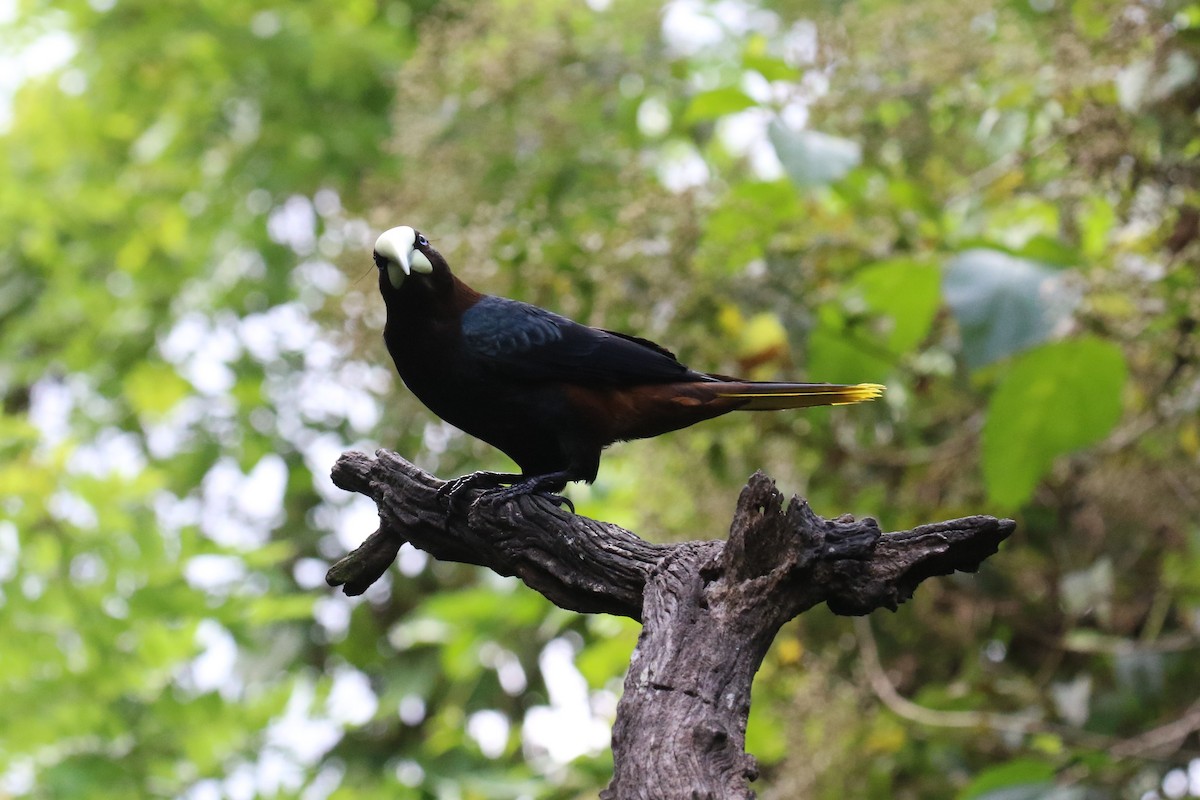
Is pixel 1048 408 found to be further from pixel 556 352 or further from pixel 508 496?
pixel 508 496

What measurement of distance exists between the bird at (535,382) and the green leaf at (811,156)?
37.2 inches

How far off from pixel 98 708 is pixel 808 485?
2840 millimetres

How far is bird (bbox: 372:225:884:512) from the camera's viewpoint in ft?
9.05

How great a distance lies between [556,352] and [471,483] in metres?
0.41

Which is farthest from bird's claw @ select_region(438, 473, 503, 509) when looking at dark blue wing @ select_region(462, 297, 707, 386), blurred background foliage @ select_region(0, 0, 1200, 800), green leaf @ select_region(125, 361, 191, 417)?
green leaf @ select_region(125, 361, 191, 417)

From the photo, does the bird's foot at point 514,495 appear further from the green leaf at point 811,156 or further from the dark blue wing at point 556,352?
the green leaf at point 811,156

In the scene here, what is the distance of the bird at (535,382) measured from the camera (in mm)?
2758

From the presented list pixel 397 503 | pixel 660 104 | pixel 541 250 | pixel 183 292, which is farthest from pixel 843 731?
pixel 183 292

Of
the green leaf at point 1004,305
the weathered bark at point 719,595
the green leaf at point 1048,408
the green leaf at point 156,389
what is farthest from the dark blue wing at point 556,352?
the green leaf at point 156,389

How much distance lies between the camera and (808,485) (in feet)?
15.6

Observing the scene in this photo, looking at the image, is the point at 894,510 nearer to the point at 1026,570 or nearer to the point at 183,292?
the point at 1026,570

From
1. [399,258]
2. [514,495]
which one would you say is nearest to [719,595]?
[514,495]

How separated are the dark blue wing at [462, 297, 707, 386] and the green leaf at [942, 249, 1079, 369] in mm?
871

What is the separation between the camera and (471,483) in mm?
2627
